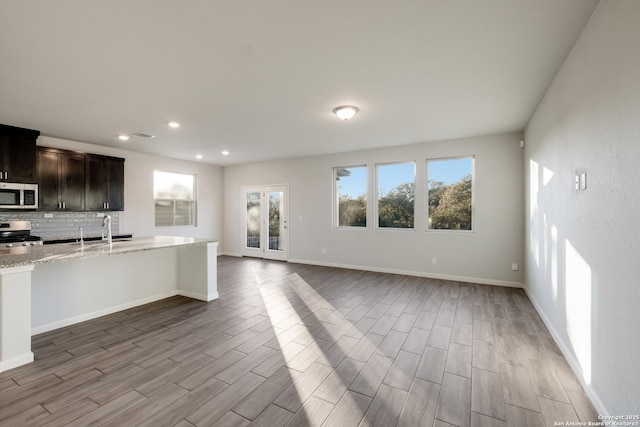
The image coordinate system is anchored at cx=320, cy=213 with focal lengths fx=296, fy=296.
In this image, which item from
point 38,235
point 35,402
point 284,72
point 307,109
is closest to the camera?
point 35,402

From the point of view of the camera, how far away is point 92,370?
246 cm

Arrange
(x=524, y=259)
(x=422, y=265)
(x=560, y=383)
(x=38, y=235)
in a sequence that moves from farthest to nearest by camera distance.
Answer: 1. (x=422, y=265)
2. (x=38, y=235)
3. (x=524, y=259)
4. (x=560, y=383)

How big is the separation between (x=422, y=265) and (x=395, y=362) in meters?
3.59

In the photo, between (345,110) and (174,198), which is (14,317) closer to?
(345,110)

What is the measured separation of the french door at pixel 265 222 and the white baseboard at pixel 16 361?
17.7ft

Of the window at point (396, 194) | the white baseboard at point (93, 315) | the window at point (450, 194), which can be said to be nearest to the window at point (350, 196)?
the window at point (396, 194)

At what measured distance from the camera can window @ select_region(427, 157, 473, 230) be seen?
219 inches

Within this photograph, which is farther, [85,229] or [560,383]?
[85,229]

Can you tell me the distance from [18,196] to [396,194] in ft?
21.7

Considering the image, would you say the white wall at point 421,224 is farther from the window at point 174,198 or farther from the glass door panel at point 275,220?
the window at point 174,198

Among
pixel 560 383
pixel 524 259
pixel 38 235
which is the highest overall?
pixel 38 235

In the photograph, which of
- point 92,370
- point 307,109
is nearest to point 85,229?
point 92,370

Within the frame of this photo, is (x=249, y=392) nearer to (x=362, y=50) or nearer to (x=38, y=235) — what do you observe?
(x=362, y=50)

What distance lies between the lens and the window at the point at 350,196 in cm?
670
